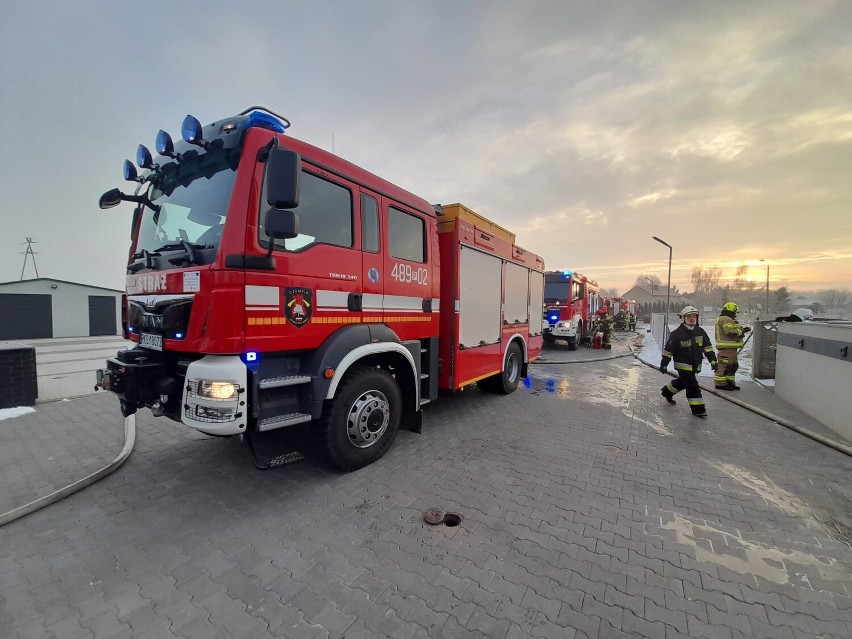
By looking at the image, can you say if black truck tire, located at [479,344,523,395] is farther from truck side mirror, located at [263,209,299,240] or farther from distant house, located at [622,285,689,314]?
distant house, located at [622,285,689,314]

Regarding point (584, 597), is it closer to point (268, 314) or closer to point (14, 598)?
point (268, 314)

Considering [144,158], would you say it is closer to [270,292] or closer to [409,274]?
[270,292]

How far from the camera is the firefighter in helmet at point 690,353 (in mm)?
5777

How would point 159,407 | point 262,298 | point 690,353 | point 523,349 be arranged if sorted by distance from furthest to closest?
point 523,349
point 690,353
point 159,407
point 262,298

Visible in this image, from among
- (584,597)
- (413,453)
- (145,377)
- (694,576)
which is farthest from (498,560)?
(145,377)

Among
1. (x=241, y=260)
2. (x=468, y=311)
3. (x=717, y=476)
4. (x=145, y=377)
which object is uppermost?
(x=241, y=260)

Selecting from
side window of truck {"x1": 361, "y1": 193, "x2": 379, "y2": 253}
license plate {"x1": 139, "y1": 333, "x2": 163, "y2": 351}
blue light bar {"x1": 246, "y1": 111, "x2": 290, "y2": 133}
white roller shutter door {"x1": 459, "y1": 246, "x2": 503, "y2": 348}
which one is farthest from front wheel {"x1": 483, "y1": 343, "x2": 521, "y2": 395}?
license plate {"x1": 139, "y1": 333, "x2": 163, "y2": 351}

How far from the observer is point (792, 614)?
2.02 metres

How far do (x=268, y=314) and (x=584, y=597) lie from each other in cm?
278

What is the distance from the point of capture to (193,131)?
288cm

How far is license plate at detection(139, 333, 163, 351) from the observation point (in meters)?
2.96

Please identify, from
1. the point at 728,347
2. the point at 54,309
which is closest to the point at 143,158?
the point at 728,347

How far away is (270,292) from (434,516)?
2.17m

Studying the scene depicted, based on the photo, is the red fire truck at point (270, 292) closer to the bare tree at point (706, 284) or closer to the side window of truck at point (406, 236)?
the side window of truck at point (406, 236)
